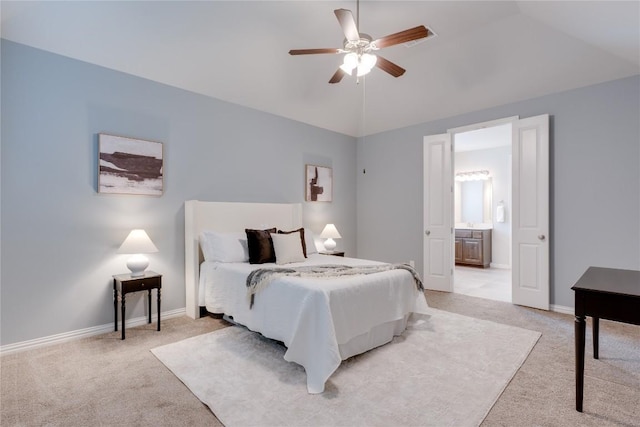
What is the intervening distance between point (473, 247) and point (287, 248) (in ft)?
17.2

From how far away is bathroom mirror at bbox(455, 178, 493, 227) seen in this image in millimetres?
7691

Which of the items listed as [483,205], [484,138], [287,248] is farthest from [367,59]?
[483,205]

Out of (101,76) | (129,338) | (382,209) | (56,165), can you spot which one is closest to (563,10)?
(382,209)

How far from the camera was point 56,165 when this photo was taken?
3039 mm

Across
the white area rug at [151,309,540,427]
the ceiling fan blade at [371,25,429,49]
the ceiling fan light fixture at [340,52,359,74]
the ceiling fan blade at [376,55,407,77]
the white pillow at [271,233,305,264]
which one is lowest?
the white area rug at [151,309,540,427]

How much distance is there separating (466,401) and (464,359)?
648mm

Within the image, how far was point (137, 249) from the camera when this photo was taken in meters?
3.18

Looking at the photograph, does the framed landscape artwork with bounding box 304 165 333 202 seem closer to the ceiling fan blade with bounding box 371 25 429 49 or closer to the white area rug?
the white area rug

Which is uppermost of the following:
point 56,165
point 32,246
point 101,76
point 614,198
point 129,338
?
point 101,76

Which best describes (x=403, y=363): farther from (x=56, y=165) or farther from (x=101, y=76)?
Answer: (x=101, y=76)

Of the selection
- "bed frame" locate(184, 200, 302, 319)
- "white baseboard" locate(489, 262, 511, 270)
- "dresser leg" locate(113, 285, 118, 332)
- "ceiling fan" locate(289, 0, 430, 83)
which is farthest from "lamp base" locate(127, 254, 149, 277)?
"white baseboard" locate(489, 262, 511, 270)

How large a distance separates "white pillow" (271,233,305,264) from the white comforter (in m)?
0.39

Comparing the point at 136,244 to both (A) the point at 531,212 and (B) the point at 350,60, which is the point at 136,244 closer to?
(B) the point at 350,60

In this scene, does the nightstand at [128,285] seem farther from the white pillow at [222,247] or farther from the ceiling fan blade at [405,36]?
the ceiling fan blade at [405,36]
